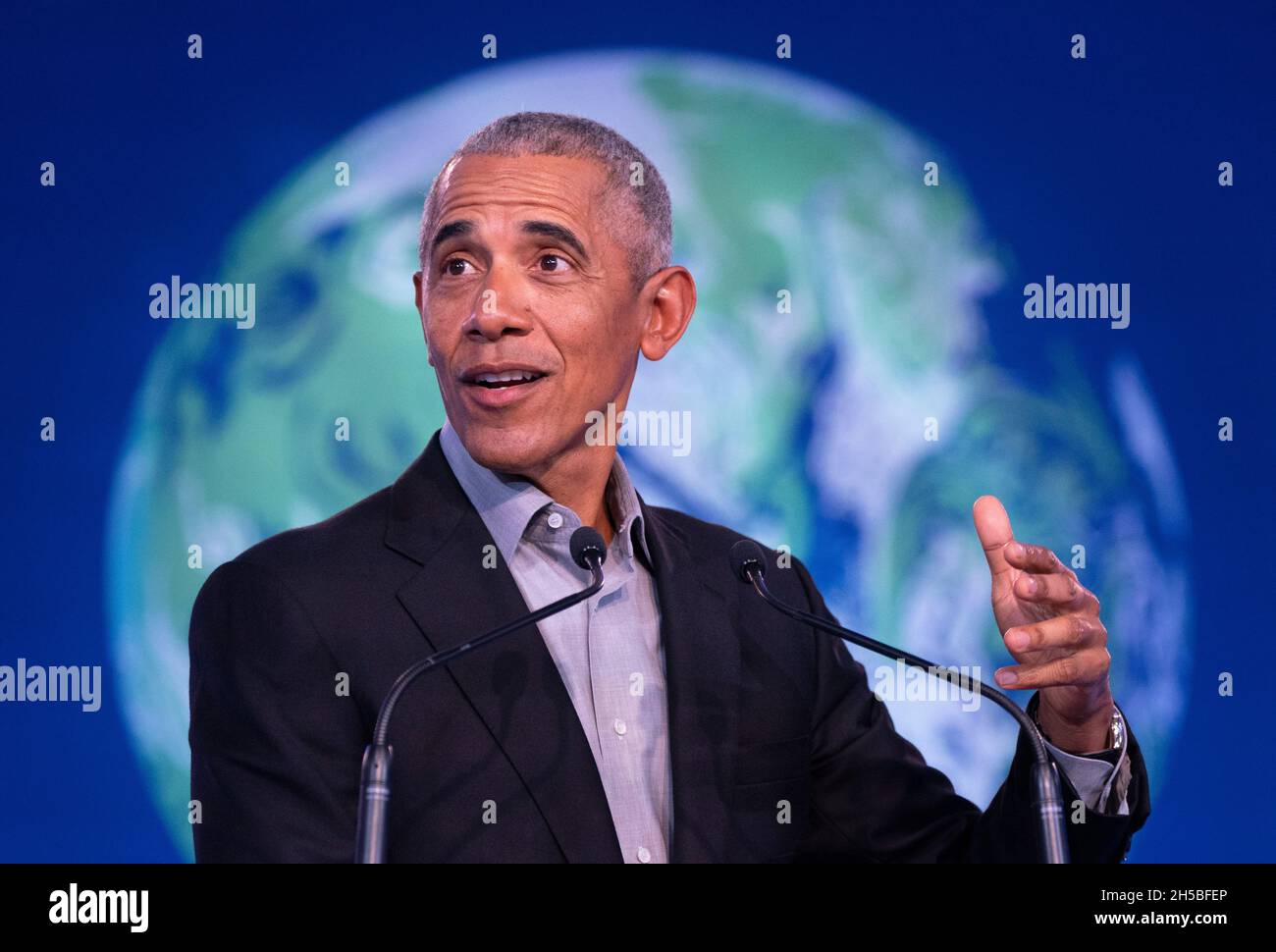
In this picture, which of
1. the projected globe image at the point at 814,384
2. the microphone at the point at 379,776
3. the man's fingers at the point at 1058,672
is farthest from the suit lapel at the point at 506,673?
the projected globe image at the point at 814,384

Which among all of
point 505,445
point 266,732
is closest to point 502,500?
point 505,445

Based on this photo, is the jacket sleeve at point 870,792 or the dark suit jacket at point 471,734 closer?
the dark suit jacket at point 471,734

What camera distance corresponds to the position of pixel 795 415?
3004 mm

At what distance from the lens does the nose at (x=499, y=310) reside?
87.9 inches

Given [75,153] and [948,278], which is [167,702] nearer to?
[75,153]

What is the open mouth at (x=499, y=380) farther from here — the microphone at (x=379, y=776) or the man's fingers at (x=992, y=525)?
the man's fingers at (x=992, y=525)

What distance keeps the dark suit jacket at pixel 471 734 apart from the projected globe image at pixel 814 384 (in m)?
0.59

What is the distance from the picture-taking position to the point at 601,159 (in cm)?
241

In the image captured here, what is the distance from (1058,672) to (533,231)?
3.56 ft

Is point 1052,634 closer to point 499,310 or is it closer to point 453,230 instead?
point 499,310
